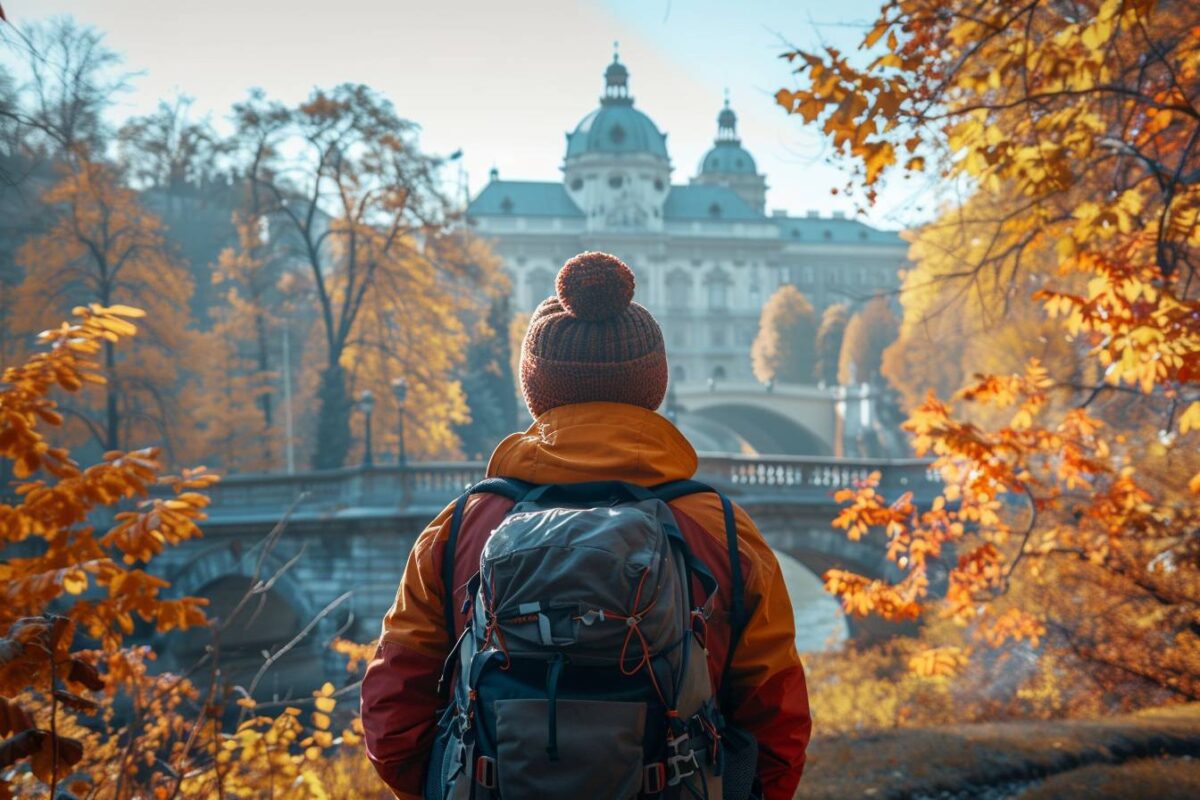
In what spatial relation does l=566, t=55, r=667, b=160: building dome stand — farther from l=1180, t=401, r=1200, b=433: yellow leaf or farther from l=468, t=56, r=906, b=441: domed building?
l=1180, t=401, r=1200, b=433: yellow leaf

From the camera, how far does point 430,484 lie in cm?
2194

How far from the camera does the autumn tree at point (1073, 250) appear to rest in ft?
16.4

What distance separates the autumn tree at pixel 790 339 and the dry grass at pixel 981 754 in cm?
6637

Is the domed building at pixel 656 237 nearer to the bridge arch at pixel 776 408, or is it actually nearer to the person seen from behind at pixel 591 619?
the bridge arch at pixel 776 408

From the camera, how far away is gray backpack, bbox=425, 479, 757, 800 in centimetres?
217

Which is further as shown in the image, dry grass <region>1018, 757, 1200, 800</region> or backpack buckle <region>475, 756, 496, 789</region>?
dry grass <region>1018, 757, 1200, 800</region>

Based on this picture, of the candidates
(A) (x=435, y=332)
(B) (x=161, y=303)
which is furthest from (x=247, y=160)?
(A) (x=435, y=332)

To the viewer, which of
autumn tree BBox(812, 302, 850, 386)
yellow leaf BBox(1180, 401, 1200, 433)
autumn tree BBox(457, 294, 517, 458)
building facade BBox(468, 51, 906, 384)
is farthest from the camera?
building facade BBox(468, 51, 906, 384)

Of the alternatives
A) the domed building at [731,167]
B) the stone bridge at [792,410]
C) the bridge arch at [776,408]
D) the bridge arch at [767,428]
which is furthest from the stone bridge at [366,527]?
the domed building at [731,167]

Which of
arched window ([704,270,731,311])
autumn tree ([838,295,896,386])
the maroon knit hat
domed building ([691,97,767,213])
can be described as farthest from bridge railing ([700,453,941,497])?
domed building ([691,97,767,213])

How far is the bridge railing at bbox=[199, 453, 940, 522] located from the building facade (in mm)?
56319

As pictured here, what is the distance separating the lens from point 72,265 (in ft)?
71.4

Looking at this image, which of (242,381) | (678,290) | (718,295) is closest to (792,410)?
(678,290)

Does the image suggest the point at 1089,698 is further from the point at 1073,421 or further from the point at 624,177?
the point at 624,177
